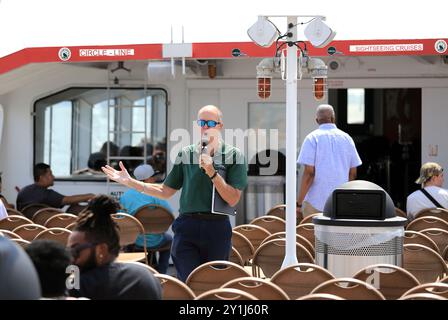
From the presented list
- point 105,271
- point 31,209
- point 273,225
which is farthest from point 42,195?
point 105,271

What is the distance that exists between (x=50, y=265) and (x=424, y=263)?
11.8ft

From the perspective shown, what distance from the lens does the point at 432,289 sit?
16.5ft

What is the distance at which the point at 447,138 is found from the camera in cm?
1194

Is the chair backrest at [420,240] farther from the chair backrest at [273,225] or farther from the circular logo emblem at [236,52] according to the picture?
the circular logo emblem at [236,52]

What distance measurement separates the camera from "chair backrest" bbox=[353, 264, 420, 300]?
534 centimetres

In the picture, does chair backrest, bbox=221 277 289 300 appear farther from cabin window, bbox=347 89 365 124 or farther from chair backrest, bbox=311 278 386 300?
cabin window, bbox=347 89 365 124

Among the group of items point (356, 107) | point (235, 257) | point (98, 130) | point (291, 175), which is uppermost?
point (356, 107)

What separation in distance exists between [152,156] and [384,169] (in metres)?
4.41

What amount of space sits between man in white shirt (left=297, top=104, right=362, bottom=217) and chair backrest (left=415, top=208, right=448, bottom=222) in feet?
3.33

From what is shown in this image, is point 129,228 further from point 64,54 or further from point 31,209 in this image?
point 64,54

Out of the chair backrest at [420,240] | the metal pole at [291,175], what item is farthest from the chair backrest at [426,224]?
the metal pole at [291,175]

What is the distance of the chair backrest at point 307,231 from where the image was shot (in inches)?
313

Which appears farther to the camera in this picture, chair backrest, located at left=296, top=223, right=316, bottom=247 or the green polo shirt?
chair backrest, located at left=296, top=223, right=316, bottom=247

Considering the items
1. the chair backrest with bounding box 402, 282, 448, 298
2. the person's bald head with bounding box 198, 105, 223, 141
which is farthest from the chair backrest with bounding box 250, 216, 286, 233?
the chair backrest with bounding box 402, 282, 448, 298
